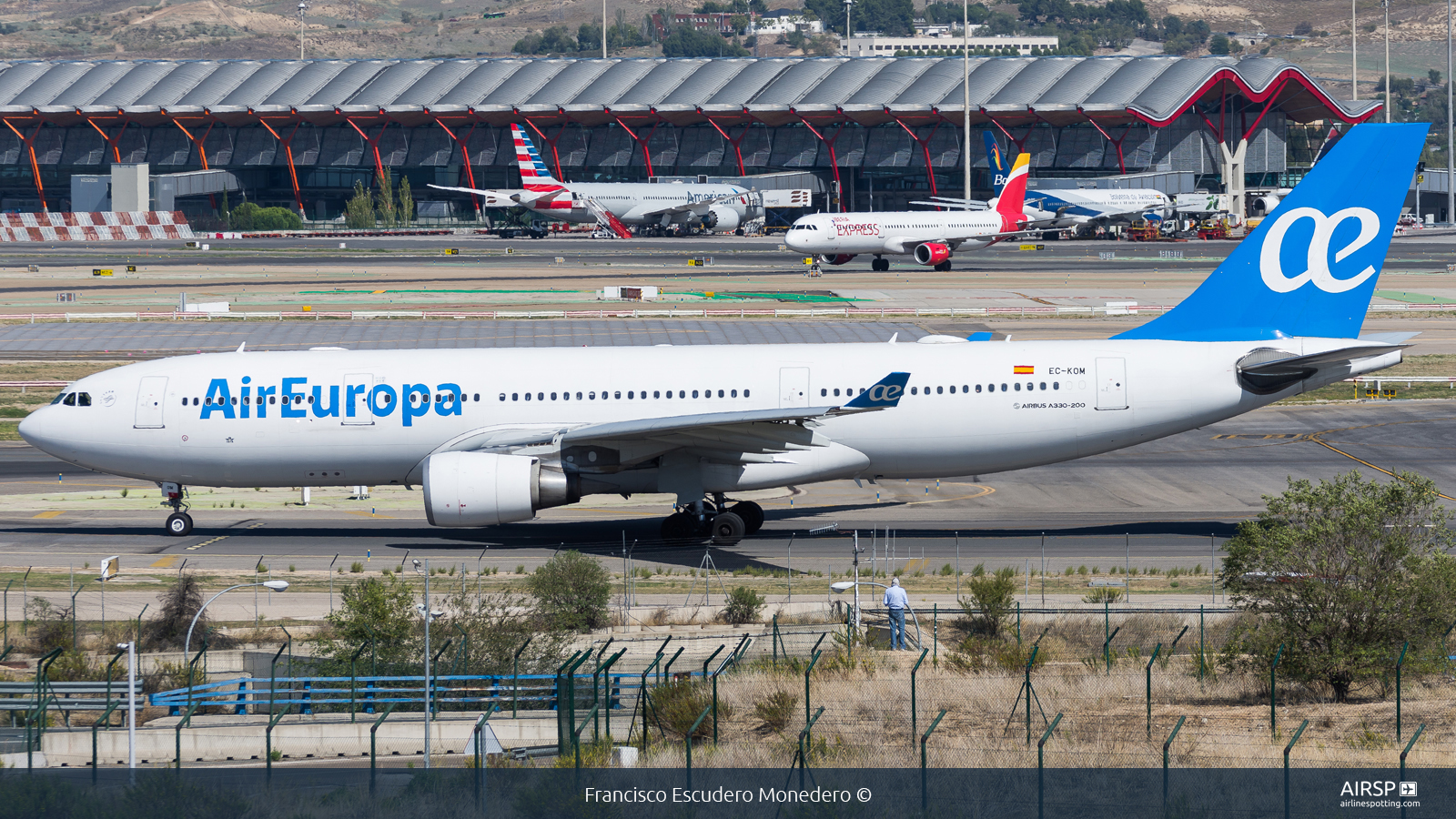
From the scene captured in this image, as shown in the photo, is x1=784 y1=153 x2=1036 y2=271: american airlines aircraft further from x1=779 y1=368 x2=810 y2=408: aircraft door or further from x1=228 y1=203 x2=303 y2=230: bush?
x1=228 y1=203 x2=303 y2=230: bush

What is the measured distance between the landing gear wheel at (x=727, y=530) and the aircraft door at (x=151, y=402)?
45.5 ft

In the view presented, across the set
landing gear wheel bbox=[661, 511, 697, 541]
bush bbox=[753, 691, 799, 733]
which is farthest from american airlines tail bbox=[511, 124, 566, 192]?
bush bbox=[753, 691, 799, 733]

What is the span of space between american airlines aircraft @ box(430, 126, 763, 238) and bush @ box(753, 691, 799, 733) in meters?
128

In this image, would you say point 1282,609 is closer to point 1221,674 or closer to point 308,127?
point 1221,674

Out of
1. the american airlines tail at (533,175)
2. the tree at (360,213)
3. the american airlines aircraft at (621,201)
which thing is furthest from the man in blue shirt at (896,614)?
the tree at (360,213)

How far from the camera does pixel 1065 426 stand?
1425 inches

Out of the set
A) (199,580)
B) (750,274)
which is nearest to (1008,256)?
(750,274)

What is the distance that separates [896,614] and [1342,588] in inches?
307

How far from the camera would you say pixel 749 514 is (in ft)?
124

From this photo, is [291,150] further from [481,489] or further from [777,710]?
[777,710]

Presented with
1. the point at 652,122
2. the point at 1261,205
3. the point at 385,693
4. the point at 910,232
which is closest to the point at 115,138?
the point at 652,122

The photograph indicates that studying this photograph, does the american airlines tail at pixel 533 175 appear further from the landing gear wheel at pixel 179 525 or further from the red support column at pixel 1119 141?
the landing gear wheel at pixel 179 525

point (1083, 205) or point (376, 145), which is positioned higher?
point (376, 145)

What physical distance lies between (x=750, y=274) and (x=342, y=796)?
3517 inches
